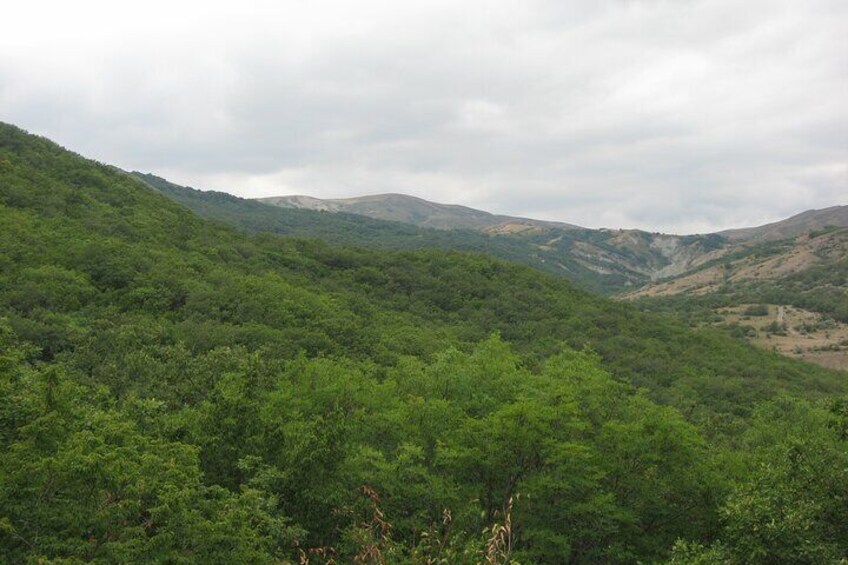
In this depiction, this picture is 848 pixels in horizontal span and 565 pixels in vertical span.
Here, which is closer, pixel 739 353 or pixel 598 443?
pixel 598 443

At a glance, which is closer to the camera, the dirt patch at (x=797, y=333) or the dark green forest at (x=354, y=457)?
the dark green forest at (x=354, y=457)

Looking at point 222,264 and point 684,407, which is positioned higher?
point 222,264

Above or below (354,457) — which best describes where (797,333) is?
below

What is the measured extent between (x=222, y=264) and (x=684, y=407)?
1894 inches

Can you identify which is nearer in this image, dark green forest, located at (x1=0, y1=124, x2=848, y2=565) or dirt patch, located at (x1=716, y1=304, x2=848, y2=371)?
dark green forest, located at (x1=0, y1=124, x2=848, y2=565)

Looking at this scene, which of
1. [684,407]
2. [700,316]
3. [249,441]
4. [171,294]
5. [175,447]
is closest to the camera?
[175,447]

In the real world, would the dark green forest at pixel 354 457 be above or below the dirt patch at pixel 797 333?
above

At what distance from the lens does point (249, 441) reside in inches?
756

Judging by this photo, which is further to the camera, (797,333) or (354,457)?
(797,333)


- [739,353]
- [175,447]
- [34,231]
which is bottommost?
[739,353]

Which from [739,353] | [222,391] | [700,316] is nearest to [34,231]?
[222,391]

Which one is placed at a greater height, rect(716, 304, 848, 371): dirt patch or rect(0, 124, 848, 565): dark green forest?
rect(0, 124, 848, 565): dark green forest

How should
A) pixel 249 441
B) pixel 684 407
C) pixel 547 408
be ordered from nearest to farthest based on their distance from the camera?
A: pixel 249 441
pixel 547 408
pixel 684 407

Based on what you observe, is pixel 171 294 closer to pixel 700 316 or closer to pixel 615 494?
pixel 615 494
